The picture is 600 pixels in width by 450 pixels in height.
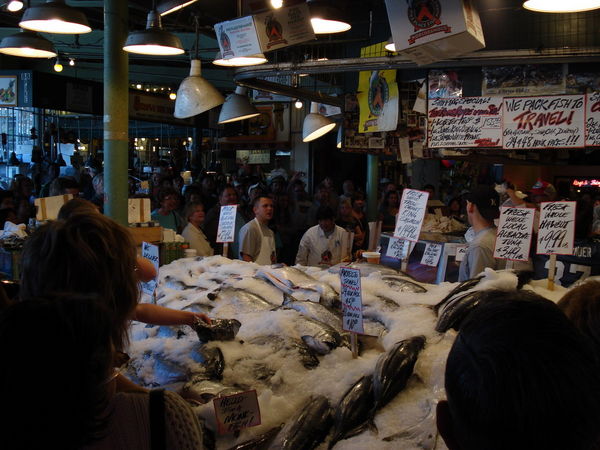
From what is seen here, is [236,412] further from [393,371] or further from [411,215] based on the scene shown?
[411,215]

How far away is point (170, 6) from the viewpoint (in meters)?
5.15

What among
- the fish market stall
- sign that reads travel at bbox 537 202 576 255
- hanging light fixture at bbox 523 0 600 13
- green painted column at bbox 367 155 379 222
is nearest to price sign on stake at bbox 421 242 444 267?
sign that reads travel at bbox 537 202 576 255

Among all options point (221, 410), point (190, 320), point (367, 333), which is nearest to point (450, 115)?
point (367, 333)

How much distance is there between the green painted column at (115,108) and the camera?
5500 mm

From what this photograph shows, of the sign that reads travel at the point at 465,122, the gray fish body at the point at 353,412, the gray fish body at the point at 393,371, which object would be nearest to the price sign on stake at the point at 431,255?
the sign that reads travel at the point at 465,122

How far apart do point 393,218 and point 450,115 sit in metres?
5.20

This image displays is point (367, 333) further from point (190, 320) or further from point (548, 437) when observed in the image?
point (548, 437)

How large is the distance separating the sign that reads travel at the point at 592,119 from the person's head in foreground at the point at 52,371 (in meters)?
5.28

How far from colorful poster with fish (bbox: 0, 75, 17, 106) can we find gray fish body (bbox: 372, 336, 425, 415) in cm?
1009

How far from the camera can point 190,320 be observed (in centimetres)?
291

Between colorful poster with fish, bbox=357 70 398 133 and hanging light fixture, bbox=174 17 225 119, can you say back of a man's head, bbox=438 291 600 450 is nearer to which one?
hanging light fixture, bbox=174 17 225 119

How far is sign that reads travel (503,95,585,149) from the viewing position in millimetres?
5531

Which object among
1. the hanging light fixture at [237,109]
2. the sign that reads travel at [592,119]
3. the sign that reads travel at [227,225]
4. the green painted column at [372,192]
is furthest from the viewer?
the green painted column at [372,192]

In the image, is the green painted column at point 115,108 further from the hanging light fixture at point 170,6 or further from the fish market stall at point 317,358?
the fish market stall at point 317,358
